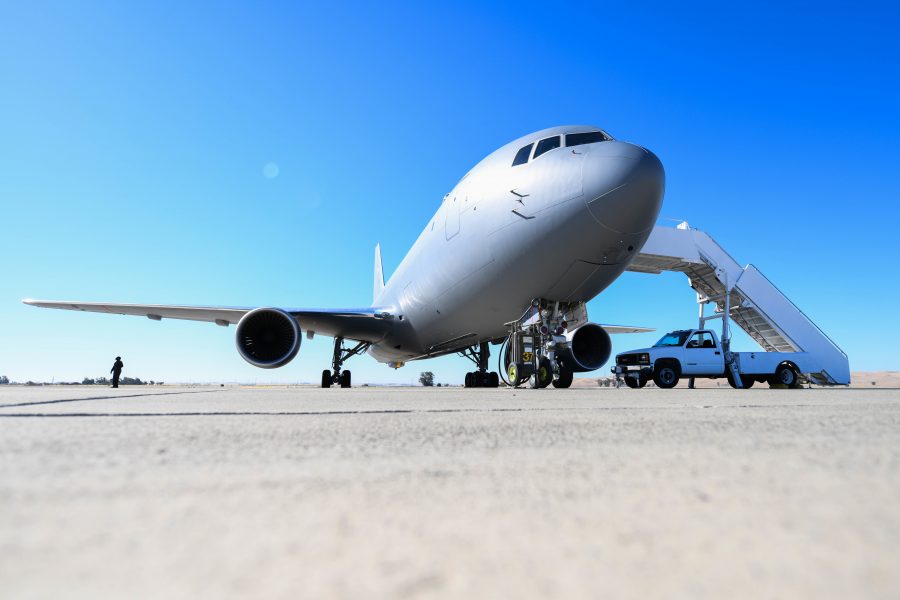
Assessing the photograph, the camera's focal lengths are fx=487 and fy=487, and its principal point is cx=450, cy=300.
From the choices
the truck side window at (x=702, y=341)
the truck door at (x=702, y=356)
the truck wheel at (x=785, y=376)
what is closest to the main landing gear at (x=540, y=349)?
the truck door at (x=702, y=356)

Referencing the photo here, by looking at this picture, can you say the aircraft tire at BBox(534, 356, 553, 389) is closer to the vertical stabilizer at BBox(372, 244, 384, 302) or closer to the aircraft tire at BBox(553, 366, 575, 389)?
the aircraft tire at BBox(553, 366, 575, 389)

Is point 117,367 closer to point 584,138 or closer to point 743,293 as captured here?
point 584,138

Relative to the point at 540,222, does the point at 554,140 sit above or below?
above

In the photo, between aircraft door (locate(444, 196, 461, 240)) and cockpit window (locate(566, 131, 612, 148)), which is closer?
cockpit window (locate(566, 131, 612, 148))

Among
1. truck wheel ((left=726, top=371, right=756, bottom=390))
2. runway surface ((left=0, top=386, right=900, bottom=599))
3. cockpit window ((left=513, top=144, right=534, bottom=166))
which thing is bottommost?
truck wheel ((left=726, top=371, right=756, bottom=390))

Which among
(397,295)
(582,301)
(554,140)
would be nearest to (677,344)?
(582,301)

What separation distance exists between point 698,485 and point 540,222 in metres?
5.97

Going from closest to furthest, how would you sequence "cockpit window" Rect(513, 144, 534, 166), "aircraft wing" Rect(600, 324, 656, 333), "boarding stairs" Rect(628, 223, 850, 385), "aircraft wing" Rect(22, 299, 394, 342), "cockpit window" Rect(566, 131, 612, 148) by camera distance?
1. "cockpit window" Rect(566, 131, 612, 148)
2. "cockpit window" Rect(513, 144, 534, 166)
3. "aircraft wing" Rect(22, 299, 394, 342)
4. "boarding stairs" Rect(628, 223, 850, 385)
5. "aircraft wing" Rect(600, 324, 656, 333)

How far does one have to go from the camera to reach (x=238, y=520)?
27.1 inches

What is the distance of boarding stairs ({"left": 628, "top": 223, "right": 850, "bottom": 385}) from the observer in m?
15.2

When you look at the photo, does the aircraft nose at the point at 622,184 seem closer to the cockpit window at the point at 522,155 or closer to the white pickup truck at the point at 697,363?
the cockpit window at the point at 522,155

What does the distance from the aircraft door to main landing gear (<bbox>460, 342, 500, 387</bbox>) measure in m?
5.31

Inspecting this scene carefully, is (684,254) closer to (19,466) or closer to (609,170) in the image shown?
(609,170)

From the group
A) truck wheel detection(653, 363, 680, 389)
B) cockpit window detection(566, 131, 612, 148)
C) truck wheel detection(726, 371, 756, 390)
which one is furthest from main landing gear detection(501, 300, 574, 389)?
truck wheel detection(726, 371, 756, 390)
